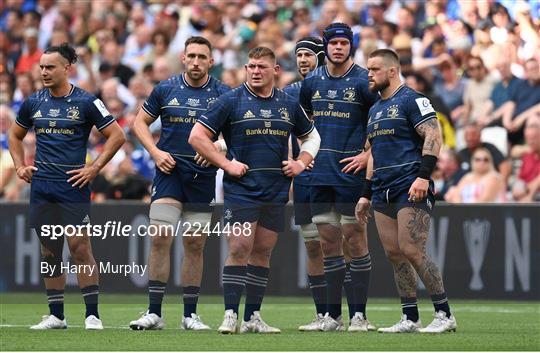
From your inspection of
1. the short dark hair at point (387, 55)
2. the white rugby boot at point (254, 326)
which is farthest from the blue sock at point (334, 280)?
the short dark hair at point (387, 55)

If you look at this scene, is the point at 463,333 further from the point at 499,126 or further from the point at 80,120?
the point at 499,126

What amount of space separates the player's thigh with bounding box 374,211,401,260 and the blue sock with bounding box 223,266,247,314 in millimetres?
1308

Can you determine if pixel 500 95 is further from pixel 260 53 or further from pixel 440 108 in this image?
pixel 260 53

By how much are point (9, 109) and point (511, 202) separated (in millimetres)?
8836

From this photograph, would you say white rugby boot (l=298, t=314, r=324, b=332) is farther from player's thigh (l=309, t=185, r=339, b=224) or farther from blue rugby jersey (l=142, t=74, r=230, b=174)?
blue rugby jersey (l=142, t=74, r=230, b=174)

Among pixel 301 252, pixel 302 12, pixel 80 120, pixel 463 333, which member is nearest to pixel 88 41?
pixel 302 12

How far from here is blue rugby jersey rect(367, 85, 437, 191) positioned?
1246cm

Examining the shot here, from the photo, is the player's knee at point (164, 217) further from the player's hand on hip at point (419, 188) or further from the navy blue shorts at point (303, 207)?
the player's hand on hip at point (419, 188)

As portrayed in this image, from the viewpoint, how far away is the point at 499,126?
1948 cm

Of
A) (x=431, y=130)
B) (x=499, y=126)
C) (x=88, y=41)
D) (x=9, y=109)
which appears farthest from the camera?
(x=88, y=41)

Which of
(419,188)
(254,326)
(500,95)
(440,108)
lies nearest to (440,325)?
(419,188)

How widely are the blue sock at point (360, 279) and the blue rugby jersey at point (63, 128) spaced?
2.67 meters

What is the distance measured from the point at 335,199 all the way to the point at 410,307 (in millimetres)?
1322

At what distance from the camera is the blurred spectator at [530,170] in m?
18.5
